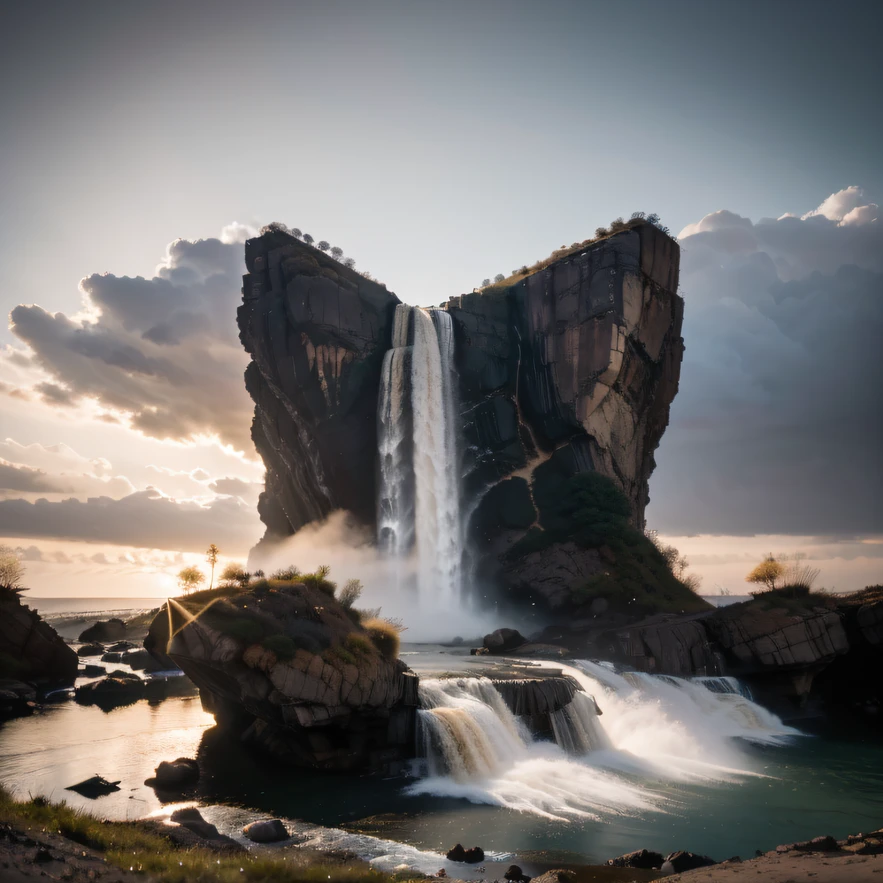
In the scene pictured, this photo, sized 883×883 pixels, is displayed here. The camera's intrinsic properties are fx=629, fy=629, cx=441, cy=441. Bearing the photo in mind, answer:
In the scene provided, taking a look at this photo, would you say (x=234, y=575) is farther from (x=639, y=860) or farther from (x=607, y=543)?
(x=607, y=543)

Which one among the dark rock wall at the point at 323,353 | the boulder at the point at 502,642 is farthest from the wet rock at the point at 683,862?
the dark rock wall at the point at 323,353

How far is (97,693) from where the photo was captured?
36531mm

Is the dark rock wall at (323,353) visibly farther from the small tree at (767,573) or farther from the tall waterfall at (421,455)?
the small tree at (767,573)

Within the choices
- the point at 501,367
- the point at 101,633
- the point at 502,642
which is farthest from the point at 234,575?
the point at 101,633

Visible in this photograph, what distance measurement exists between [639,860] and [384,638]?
12702 mm

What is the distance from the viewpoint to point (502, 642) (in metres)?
42.4

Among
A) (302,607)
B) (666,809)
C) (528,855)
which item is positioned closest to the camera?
(528,855)

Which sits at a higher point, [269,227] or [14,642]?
[269,227]

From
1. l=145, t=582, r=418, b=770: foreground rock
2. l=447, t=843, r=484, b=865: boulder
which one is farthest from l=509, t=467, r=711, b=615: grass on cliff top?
l=447, t=843, r=484, b=865: boulder

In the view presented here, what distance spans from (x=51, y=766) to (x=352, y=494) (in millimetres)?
44183

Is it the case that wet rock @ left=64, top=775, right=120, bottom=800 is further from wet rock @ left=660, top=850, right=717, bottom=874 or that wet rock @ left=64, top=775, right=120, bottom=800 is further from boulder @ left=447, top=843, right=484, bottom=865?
wet rock @ left=660, top=850, right=717, bottom=874

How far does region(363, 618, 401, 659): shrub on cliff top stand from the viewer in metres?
24.8

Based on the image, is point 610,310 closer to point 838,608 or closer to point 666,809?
point 838,608

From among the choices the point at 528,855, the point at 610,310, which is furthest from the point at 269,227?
the point at 528,855
